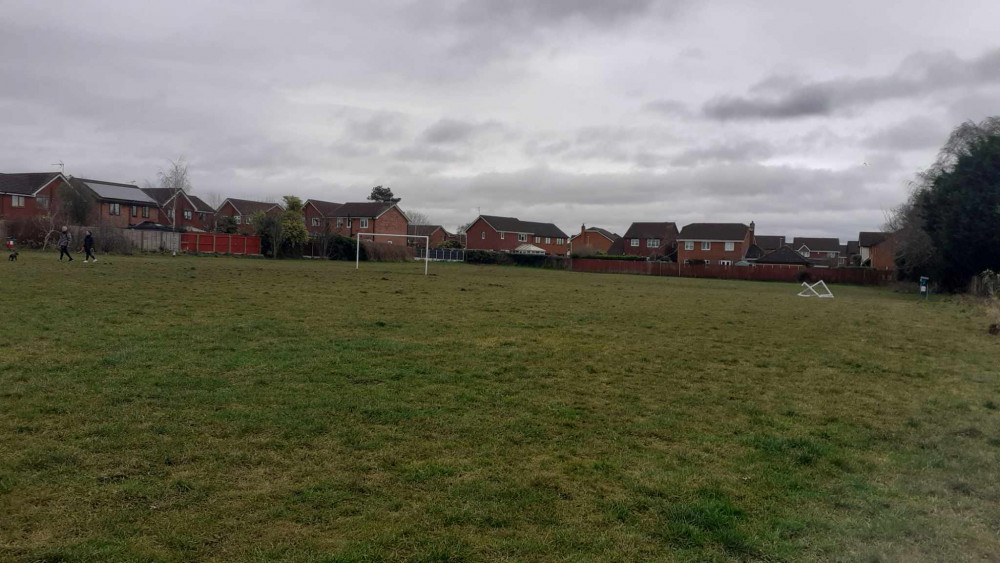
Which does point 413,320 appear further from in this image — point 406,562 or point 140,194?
point 140,194

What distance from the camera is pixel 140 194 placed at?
7388 centimetres

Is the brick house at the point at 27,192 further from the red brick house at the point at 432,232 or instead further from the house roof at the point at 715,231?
the house roof at the point at 715,231

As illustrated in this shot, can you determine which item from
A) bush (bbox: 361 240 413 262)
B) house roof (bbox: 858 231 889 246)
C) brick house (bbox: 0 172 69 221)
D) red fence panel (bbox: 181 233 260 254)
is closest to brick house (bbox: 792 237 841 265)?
house roof (bbox: 858 231 889 246)

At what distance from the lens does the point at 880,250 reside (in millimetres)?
69688

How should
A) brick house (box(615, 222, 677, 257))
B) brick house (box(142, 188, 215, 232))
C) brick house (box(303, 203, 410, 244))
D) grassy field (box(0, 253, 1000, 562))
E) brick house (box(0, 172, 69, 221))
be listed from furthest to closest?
brick house (box(615, 222, 677, 257)) → brick house (box(303, 203, 410, 244)) → brick house (box(142, 188, 215, 232)) → brick house (box(0, 172, 69, 221)) → grassy field (box(0, 253, 1000, 562))

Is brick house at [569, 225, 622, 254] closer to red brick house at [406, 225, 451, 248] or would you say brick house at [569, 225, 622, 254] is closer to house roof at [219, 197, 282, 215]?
red brick house at [406, 225, 451, 248]

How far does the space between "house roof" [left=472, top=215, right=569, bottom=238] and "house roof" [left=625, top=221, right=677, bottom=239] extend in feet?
43.0

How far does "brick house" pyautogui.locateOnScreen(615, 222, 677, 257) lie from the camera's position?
91.9 m

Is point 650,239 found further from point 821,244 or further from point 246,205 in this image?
point 246,205

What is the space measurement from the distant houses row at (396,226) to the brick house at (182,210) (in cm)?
13

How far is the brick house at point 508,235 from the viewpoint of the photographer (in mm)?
95250

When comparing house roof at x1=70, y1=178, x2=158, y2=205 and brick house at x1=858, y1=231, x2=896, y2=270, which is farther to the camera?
house roof at x1=70, y1=178, x2=158, y2=205

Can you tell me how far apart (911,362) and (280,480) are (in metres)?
12.3

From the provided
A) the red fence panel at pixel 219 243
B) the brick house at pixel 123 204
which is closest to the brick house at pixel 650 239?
the red fence panel at pixel 219 243
